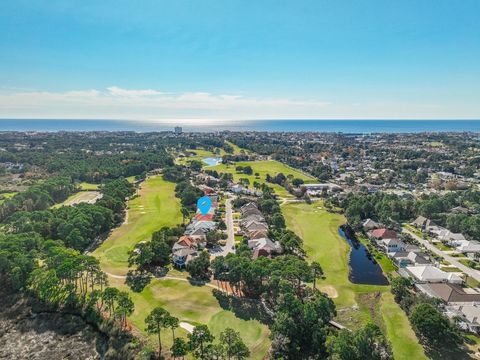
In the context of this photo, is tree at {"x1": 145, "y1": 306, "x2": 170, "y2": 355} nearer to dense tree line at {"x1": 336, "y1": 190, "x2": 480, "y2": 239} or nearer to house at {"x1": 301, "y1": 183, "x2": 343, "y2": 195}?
dense tree line at {"x1": 336, "y1": 190, "x2": 480, "y2": 239}

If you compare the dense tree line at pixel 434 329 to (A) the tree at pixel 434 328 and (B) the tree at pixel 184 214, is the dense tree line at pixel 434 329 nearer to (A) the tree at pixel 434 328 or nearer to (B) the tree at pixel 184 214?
(A) the tree at pixel 434 328

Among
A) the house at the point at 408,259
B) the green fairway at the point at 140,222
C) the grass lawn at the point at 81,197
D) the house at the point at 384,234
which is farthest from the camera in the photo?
the grass lawn at the point at 81,197

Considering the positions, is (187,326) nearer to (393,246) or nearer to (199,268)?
(199,268)

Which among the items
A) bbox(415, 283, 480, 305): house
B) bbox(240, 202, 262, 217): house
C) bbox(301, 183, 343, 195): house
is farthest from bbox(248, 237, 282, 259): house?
bbox(301, 183, 343, 195): house

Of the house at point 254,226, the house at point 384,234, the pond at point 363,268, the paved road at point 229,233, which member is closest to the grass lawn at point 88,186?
the paved road at point 229,233

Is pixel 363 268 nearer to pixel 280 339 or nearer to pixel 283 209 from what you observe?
pixel 280 339

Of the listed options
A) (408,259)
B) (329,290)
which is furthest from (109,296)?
(408,259)
